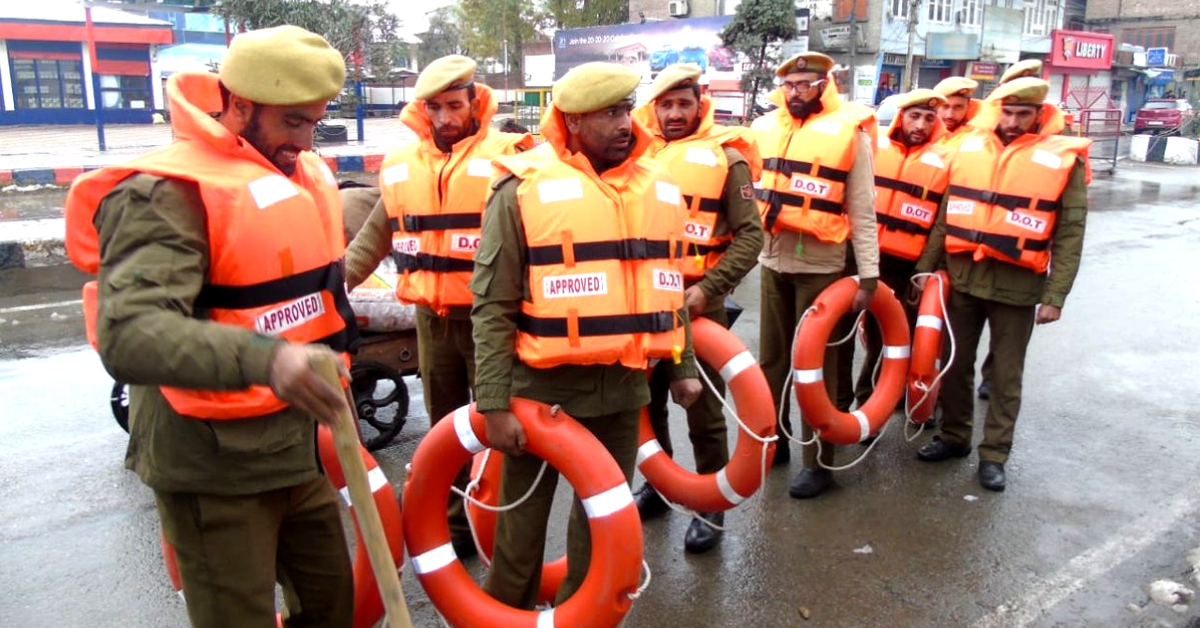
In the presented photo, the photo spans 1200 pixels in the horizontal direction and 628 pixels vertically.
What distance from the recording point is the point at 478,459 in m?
3.48

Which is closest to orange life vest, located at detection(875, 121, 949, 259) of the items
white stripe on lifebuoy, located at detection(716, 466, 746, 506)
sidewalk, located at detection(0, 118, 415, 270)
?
white stripe on lifebuoy, located at detection(716, 466, 746, 506)

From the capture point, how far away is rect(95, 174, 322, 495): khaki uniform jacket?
1809 millimetres

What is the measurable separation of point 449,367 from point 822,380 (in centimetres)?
188

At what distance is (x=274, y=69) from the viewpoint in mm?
2121

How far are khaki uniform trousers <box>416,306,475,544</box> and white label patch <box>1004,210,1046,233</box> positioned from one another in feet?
9.52

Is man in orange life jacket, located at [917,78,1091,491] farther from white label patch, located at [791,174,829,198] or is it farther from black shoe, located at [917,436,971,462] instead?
white label patch, located at [791,174,829,198]

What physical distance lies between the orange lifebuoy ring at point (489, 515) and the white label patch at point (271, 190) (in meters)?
1.34

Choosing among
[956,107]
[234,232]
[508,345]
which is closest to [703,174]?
[508,345]

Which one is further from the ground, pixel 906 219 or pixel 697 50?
pixel 697 50

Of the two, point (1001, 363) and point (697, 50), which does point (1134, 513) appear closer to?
point (1001, 363)

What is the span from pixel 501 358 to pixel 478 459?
0.83m

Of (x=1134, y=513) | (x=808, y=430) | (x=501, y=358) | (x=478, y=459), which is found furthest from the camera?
(x=808, y=430)

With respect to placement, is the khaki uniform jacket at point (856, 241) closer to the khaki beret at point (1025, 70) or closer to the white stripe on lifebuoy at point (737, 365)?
the white stripe on lifebuoy at point (737, 365)

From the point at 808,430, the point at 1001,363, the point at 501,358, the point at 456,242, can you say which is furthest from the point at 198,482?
the point at 1001,363
